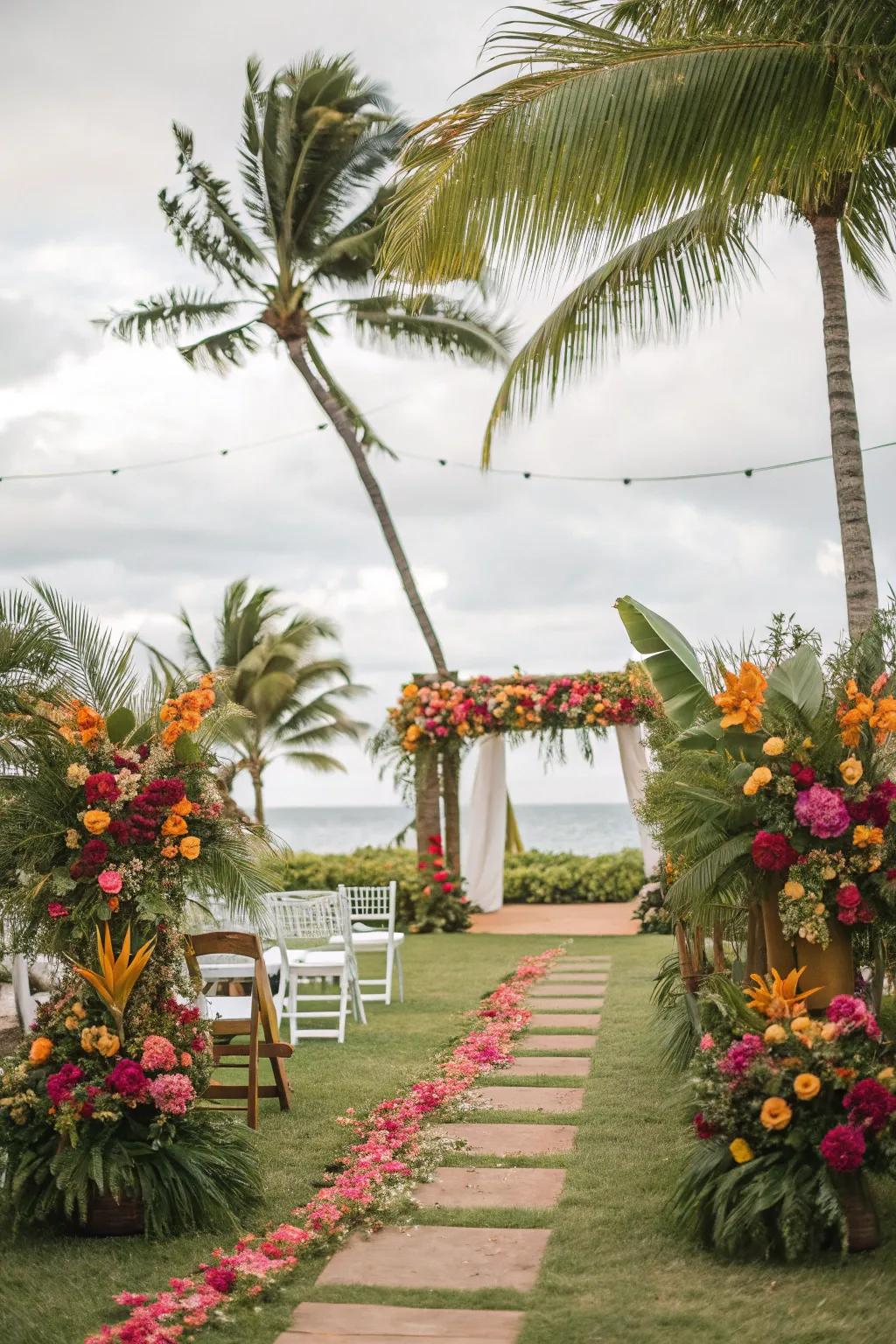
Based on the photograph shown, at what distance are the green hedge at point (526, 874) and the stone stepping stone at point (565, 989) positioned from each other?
5050 millimetres

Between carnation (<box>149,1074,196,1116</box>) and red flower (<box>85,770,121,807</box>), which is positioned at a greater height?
red flower (<box>85,770,121,807</box>)

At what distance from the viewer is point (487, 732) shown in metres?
14.7

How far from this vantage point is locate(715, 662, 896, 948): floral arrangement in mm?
4289

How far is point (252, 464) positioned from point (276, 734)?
28.0 feet

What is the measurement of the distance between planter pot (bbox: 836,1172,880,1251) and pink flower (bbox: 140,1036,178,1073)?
7.70ft

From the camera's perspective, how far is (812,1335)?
3287 mm

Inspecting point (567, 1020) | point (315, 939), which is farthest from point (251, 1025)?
point (567, 1020)

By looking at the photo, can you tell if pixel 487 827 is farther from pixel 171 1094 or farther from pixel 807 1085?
pixel 807 1085

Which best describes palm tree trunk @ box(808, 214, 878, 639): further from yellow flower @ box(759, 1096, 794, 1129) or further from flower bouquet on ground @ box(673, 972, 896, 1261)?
yellow flower @ box(759, 1096, 794, 1129)

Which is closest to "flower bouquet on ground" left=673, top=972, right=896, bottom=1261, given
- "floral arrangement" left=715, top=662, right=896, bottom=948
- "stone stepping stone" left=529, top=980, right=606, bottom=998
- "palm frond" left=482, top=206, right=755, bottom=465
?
"floral arrangement" left=715, top=662, right=896, bottom=948

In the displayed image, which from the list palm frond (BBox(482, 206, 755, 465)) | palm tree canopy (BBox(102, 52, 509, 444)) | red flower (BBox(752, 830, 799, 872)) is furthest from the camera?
palm tree canopy (BBox(102, 52, 509, 444))

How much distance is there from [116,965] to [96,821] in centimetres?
56

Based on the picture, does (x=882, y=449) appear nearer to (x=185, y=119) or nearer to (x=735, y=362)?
(x=735, y=362)

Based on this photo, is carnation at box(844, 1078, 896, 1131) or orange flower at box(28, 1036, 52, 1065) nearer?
carnation at box(844, 1078, 896, 1131)
